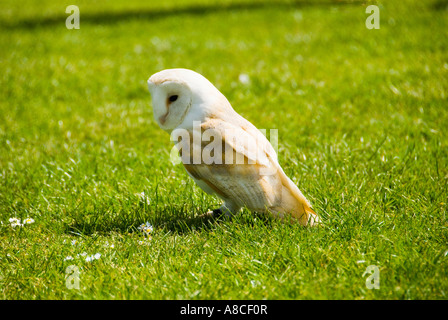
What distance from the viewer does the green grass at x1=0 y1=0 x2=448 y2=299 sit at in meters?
2.70

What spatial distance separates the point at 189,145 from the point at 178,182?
974 mm

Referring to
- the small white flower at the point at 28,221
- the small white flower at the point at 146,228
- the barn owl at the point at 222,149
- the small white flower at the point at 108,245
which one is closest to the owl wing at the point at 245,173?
the barn owl at the point at 222,149

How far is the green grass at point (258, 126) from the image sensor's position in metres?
2.70

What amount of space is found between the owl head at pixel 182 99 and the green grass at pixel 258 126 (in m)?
0.67

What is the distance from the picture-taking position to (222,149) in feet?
9.30

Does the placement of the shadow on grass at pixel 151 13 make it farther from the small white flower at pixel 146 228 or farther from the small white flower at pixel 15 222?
the small white flower at pixel 146 228

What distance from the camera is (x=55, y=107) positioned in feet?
19.1

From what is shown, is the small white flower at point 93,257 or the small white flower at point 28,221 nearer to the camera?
the small white flower at point 93,257

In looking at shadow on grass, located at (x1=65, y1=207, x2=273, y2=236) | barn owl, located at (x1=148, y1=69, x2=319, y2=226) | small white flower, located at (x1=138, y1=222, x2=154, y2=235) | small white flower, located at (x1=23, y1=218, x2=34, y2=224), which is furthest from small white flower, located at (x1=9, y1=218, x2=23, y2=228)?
barn owl, located at (x1=148, y1=69, x2=319, y2=226)

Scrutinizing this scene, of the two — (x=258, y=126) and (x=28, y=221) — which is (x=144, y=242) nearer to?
(x=28, y=221)

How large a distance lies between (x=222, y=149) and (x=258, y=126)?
2.12 m

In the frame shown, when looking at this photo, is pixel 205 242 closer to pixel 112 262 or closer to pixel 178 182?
pixel 112 262

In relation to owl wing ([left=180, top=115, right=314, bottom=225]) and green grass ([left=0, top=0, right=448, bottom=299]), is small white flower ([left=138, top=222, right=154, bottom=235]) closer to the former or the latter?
green grass ([left=0, top=0, right=448, bottom=299])

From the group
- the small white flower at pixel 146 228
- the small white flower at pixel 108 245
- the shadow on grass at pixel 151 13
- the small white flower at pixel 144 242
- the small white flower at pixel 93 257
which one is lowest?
the small white flower at pixel 93 257
